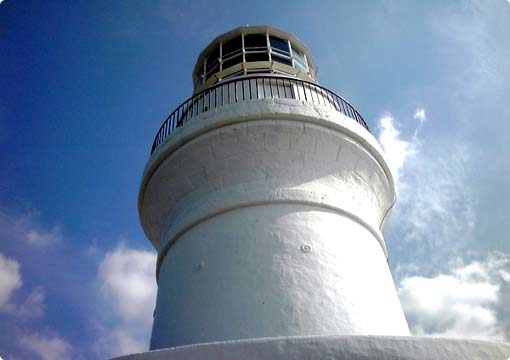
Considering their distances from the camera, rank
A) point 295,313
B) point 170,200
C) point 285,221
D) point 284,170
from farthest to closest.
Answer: point 170,200, point 284,170, point 285,221, point 295,313

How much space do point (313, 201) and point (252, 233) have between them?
3.09 feet

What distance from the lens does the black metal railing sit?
22.7 feet

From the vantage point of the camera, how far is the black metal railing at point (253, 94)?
6906 mm

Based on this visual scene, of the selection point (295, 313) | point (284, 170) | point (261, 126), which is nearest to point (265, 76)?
point (261, 126)

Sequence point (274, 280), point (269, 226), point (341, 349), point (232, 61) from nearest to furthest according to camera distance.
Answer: point (341, 349) → point (274, 280) → point (269, 226) → point (232, 61)

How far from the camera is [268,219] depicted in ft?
18.0

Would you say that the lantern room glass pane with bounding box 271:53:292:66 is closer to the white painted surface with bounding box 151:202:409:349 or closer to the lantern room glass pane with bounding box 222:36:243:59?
the lantern room glass pane with bounding box 222:36:243:59

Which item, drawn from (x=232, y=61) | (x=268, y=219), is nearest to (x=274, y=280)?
(x=268, y=219)

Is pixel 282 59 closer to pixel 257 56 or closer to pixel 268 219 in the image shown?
pixel 257 56

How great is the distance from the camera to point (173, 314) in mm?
5289

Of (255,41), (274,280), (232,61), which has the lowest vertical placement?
(274,280)

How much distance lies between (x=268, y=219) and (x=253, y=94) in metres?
2.35

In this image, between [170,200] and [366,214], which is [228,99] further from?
[366,214]

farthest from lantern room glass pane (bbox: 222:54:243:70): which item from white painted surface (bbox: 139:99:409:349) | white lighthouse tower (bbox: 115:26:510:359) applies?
white painted surface (bbox: 139:99:409:349)
